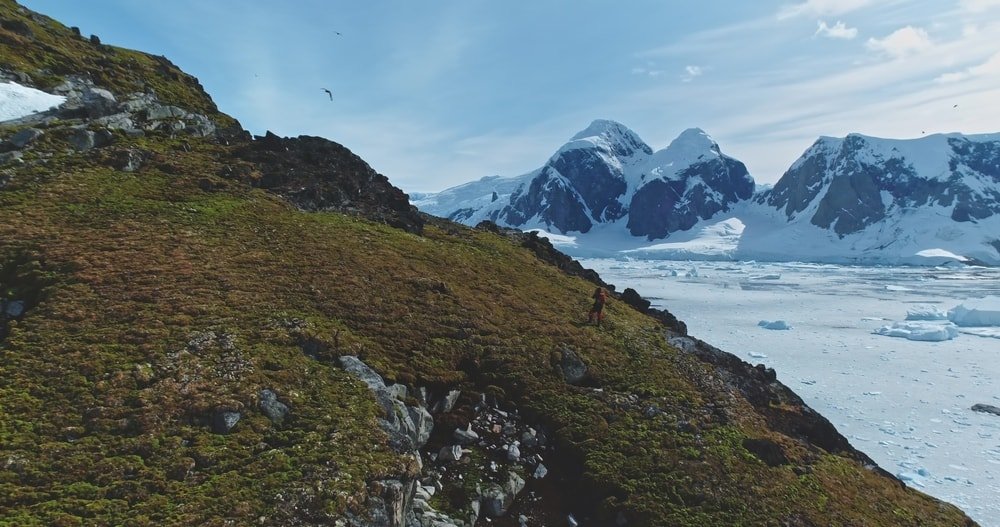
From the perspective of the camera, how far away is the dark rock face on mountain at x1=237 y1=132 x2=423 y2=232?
122ft

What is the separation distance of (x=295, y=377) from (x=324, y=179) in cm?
2792

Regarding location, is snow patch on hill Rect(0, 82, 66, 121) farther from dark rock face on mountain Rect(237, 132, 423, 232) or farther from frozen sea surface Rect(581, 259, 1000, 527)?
frozen sea surface Rect(581, 259, 1000, 527)

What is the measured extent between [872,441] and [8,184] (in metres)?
51.5

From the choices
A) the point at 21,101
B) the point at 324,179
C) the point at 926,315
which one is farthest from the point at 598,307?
the point at 926,315

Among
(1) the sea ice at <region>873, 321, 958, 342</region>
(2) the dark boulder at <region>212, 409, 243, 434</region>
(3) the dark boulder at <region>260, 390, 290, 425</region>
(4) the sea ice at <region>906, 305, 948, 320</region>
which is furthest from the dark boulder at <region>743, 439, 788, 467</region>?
(4) the sea ice at <region>906, 305, 948, 320</region>

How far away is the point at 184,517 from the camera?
1080 cm

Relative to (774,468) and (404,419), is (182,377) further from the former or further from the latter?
(774,468)

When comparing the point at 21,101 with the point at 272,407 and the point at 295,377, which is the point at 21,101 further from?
the point at 272,407

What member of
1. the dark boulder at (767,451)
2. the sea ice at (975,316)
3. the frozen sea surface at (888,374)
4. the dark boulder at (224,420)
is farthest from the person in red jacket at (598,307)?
the sea ice at (975,316)

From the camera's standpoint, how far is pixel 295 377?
1633 centimetres

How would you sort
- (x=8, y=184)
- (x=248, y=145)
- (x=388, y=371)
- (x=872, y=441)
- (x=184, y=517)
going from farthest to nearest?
(x=248, y=145) < (x=872, y=441) < (x=8, y=184) < (x=388, y=371) < (x=184, y=517)

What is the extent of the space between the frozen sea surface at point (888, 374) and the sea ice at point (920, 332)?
1.14 meters

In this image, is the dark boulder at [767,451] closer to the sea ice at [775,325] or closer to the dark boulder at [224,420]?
the dark boulder at [224,420]

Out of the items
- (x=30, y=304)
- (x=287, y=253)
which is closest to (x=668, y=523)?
(x=287, y=253)
